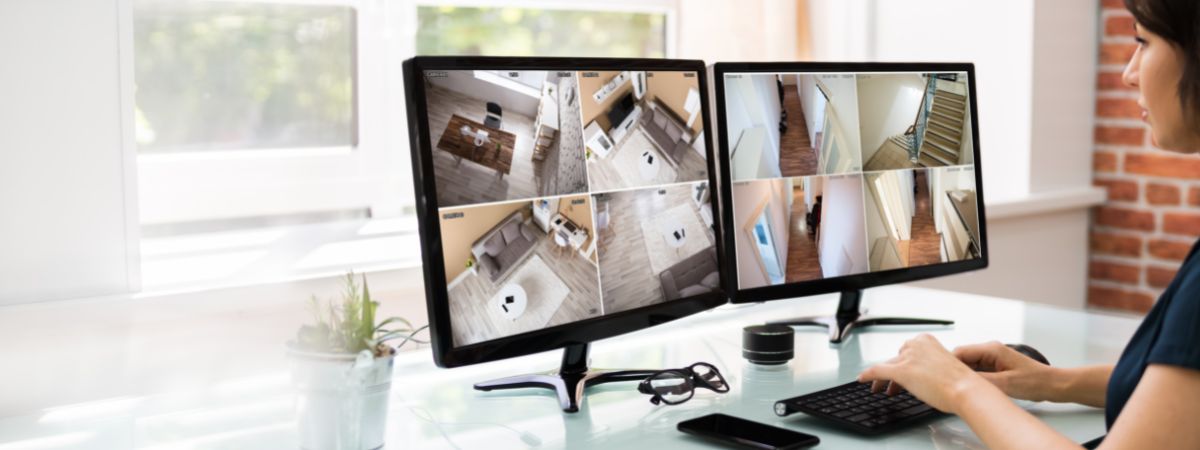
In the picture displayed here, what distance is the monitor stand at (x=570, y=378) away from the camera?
1595 millimetres

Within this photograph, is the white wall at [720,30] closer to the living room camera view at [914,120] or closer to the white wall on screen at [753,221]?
the living room camera view at [914,120]

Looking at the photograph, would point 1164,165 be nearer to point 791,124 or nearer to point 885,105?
point 885,105

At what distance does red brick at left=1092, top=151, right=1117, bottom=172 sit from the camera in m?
3.29

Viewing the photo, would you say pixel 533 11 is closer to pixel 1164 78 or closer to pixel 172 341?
pixel 172 341

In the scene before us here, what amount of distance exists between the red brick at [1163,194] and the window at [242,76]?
2.15 meters

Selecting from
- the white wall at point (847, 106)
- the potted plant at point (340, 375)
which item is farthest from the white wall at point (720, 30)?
the potted plant at point (340, 375)

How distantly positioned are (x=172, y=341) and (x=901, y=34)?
212 cm

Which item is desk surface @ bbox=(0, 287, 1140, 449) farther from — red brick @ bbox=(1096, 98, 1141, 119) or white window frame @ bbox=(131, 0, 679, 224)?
red brick @ bbox=(1096, 98, 1141, 119)

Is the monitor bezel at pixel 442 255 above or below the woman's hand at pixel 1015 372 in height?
above

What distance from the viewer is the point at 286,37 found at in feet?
7.75

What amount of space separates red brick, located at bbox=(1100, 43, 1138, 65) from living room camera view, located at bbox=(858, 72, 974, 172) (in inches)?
56.0

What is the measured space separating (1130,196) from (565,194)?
2.32 m

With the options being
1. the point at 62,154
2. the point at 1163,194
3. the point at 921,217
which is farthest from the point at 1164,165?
the point at 62,154

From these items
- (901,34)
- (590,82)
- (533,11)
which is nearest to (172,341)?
(590,82)
